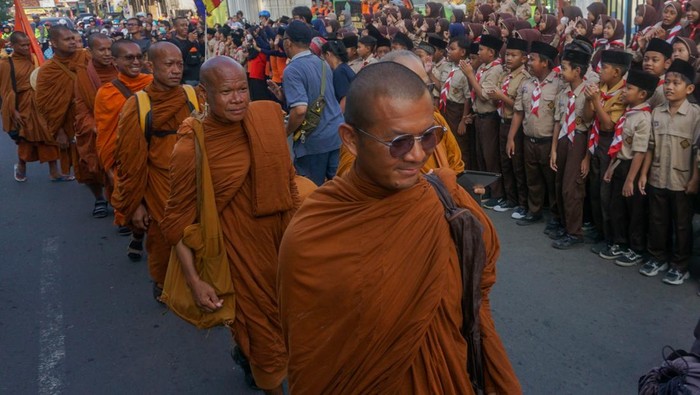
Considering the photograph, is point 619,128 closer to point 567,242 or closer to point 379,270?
point 567,242

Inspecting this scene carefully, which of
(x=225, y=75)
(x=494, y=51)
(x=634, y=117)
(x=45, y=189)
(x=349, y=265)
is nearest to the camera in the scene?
(x=349, y=265)

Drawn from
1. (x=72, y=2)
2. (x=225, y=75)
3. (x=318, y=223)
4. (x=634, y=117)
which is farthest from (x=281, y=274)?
(x=72, y=2)

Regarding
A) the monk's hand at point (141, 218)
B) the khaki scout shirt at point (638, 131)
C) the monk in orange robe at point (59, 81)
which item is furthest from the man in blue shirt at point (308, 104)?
the monk in orange robe at point (59, 81)

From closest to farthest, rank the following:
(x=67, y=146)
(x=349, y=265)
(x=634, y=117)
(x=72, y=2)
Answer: (x=349, y=265), (x=634, y=117), (x=67, y=146), (x=72, y=2)

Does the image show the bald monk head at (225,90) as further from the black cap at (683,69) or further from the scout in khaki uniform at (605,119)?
the black cap at (683,69)

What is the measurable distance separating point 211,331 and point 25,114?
588 cm

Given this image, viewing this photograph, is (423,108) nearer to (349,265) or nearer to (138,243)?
(349,265)

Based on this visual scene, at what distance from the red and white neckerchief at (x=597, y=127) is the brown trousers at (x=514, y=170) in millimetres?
1104

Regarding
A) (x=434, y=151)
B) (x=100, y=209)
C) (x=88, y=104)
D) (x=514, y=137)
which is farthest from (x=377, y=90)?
(x=100, y=209)

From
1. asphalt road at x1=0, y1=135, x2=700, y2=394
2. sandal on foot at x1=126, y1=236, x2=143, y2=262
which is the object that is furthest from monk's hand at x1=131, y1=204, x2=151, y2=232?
sandal on foot at x1=126, y1=236, x2=143, y2=262

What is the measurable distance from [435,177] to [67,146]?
6885mm

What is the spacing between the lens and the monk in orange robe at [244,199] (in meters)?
3.17

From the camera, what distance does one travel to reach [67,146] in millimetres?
7777

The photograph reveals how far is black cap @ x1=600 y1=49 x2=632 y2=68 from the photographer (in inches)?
212
